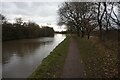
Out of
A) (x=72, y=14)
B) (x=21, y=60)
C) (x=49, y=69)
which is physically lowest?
(x=21, y=60)

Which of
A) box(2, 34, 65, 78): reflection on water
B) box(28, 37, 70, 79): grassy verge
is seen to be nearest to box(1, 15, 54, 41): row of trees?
box(2, 34, 65, 78): reflection on water

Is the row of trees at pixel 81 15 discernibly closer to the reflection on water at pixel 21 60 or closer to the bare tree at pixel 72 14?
the bare tree at pixel 72 14

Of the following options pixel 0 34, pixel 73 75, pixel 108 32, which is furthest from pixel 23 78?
pixel 0 34

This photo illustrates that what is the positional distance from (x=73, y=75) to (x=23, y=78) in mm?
2987

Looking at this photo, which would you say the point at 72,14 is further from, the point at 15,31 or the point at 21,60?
the point at 21,60

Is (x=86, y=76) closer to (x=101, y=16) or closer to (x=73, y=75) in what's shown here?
(x=73, y=75)

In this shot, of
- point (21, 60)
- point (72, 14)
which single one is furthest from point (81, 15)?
point (21, 60)

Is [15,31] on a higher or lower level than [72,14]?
lower

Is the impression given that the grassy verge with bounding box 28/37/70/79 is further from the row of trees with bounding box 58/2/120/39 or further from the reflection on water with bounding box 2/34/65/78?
the row of trees with bounding box 58/2/120/39

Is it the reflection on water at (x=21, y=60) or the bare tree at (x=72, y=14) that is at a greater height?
the bare tree at (x=72, y=14)

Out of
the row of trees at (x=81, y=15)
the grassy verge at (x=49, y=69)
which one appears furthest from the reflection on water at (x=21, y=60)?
the row of trees at (x=81, y=15)

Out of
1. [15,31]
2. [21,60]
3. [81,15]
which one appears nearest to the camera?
[21,60]

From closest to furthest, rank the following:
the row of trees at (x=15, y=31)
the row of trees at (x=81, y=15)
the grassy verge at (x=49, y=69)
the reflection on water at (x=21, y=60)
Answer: the grassy verge at (x=49, y=69) → the reflection on water at (x=21, y=60) → the row of trees at (x=81, y=15) → the row of trees at (x=15, y=31)

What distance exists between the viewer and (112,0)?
2475 centimetres
